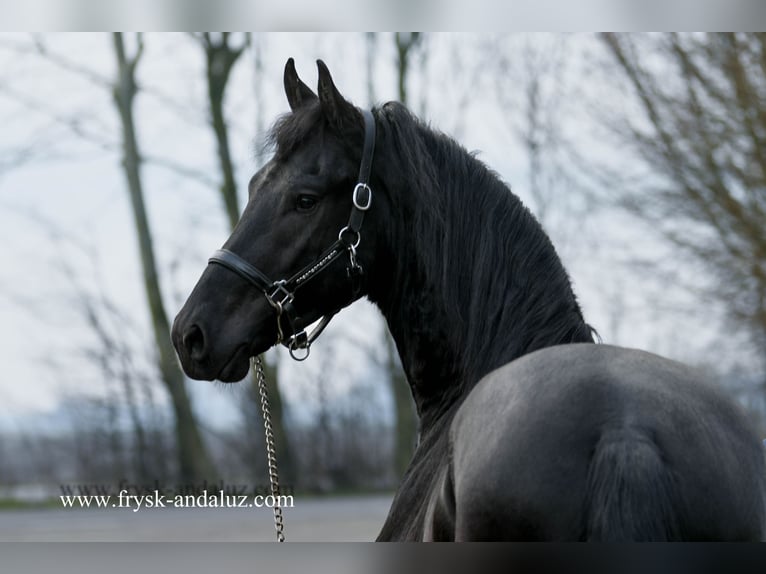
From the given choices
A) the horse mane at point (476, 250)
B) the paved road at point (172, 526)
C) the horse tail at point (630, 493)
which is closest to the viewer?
the horse tail at point (630, 493)

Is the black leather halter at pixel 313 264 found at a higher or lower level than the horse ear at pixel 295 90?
lower

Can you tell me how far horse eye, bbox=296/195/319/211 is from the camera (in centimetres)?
246

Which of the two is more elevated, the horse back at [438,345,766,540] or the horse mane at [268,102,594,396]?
the horse mane at [268,102,594,396]

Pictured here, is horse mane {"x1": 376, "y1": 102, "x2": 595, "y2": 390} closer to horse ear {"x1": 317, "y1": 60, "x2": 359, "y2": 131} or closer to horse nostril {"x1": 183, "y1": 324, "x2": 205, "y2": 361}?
horse ear {"x1": 317, "y1": 60, "x2": 359, "y2": 131}

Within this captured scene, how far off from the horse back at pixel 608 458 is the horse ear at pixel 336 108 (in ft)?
3.55

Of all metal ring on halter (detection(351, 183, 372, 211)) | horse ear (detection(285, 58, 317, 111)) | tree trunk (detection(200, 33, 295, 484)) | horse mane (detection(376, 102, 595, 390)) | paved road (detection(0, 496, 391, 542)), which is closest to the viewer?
horse mane (detection(376, 102, 595, 390))

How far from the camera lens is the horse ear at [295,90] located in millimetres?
2639

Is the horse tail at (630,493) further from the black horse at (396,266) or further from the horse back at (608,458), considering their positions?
the black horse at (396,266)

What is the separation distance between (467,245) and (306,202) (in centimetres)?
44

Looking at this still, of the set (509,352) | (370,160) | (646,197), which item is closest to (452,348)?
(509,352)

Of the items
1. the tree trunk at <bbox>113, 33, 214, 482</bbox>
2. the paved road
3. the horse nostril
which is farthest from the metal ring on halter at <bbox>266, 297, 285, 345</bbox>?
the tree trunk at <bbox>113, 33, 214, 482</bbox>

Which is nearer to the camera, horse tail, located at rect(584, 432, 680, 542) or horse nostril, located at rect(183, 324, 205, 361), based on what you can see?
horse tail, located at rect(584, 432, 680, 542)

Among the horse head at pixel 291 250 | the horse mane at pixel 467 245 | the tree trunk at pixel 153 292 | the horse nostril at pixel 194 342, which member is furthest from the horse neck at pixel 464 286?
the tree trunk at pixel 153 292

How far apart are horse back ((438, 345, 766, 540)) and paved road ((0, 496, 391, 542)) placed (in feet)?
19.5
